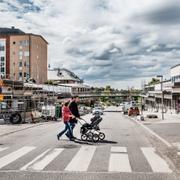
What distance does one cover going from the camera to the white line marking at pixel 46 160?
429 inches

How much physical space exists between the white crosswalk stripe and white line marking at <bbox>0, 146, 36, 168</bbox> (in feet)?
9.85

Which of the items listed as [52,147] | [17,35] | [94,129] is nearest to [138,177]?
[52,147]

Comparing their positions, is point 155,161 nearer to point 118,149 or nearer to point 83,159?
point 83,159

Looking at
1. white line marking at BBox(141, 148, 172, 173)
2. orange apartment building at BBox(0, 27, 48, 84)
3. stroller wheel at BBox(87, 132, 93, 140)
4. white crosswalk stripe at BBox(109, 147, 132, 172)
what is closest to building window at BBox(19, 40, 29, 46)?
orange apartment building at BBox(0, 27, 48, 84)

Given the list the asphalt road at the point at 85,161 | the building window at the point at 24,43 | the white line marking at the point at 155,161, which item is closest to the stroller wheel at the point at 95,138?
the asphalt road at the point at 85,161

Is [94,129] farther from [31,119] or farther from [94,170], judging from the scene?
[31,119]

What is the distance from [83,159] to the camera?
40.6 feet

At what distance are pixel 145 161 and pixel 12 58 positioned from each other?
98236 mm

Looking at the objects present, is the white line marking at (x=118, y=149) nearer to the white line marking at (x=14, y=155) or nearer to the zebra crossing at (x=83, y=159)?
the zebra crossing at (x=83, y=159)

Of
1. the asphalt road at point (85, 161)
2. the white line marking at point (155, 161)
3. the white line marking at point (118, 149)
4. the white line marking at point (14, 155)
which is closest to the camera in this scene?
the asphalt road at point (85, 161)

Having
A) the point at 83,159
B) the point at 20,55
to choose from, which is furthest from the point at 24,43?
the point at 83,159

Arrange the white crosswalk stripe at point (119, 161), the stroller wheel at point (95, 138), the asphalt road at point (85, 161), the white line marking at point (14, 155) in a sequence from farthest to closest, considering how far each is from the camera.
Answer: the stroller wheel at point (95, 138)
the white line marking at point (14, 155)
the white crosswalk stripe at point (119, 161)
the asphalt road at point (85, 161)

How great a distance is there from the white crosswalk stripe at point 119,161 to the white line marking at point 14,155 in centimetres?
300

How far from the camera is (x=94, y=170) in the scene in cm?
1048
